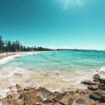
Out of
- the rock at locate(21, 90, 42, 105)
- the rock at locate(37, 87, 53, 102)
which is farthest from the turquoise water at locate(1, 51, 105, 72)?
the rock at locate(21, 90, 42, 105)

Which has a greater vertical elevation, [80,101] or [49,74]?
[80,101]

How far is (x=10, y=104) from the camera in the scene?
12.4 metres

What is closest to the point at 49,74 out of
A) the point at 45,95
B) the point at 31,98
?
the point at 45,95

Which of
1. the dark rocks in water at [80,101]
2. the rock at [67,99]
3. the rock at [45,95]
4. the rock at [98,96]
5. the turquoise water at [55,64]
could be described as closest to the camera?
the rock at [67,99]

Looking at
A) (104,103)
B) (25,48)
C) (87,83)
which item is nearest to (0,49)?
(25,48)

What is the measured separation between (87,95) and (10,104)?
642cm

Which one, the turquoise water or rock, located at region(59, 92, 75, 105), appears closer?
rock, located at region(59, 92, 75, 105)

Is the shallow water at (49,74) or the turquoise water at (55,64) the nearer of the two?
the shallow water at (49,74)

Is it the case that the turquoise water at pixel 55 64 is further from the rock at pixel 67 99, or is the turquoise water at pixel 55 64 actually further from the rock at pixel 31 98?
the rock at pixel 31 98

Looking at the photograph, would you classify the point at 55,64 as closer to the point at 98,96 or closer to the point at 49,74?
the point at 49,74

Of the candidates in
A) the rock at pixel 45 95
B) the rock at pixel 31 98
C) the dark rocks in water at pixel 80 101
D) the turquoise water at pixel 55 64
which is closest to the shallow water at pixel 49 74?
the turquoise water at pixel 55 64

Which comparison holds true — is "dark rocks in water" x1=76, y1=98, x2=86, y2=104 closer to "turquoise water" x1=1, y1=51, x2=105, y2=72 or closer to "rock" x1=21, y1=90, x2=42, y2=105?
"rock" x1=21, y1=90, x2=42, y2=105

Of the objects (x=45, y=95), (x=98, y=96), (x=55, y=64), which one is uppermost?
(x=98, y=96)

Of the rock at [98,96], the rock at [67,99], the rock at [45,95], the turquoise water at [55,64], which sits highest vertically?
the rock at [98,96]
